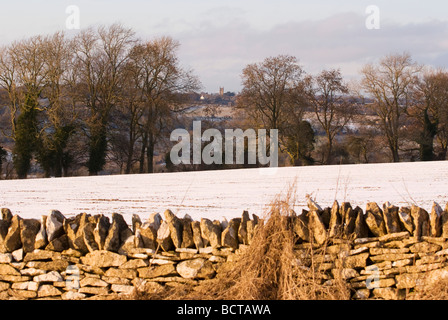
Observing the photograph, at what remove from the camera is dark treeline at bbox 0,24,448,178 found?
3903cm

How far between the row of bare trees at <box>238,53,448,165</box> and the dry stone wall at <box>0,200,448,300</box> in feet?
124

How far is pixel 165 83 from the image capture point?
45125 millimetres

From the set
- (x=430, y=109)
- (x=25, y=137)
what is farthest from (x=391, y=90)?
(x=25, y=137)

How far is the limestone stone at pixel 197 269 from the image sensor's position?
6.52 meters

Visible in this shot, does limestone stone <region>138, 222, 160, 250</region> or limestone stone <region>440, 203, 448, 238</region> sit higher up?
limestone stone <region>440, 203, 448, 238</region>

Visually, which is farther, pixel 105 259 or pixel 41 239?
pixel 41 239

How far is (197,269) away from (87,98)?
37.7 m

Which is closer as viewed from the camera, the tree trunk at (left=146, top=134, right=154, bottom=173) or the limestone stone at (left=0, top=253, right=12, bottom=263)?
the limestone stone at (left=0, top=253, right=12, bottom=263)

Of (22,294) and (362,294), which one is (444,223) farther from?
(22,294)

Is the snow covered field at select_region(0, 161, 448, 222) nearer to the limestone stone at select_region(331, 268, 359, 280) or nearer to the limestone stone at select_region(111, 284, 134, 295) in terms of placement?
the limestone stone at select_region(331, 268, 359, 280)

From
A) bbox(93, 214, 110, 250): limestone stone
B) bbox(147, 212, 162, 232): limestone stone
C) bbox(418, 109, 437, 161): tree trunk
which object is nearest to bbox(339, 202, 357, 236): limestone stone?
bbox(147, 212, 162, 232): limestone stone

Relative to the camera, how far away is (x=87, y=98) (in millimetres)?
42375
